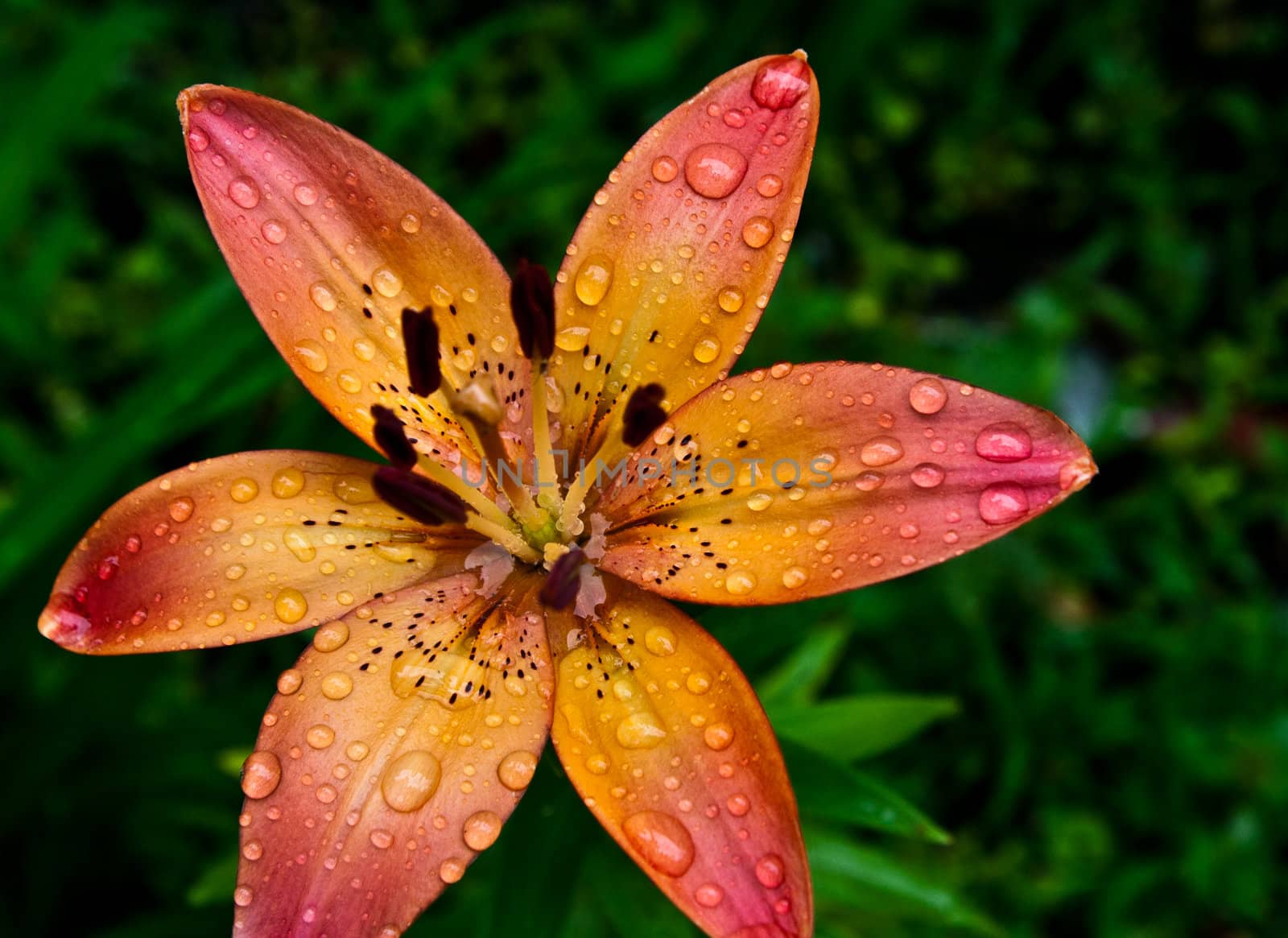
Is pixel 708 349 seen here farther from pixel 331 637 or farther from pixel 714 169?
pixel 331 637

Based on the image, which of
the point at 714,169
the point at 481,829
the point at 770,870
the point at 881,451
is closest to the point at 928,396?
the point at 881,451

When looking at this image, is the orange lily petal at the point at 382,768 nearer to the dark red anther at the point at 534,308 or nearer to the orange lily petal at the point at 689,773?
the orange lily petal at the point at 689,773

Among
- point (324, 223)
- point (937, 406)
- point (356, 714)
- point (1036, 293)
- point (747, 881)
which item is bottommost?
point (1036, 293)

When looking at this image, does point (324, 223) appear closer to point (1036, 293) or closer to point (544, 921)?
point (544, 921)

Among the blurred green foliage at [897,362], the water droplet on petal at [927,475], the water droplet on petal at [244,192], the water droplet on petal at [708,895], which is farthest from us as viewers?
the blurred green foliage at [897,362]

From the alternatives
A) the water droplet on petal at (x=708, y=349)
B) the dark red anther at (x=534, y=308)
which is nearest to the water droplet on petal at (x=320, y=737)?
the dark red anther at (x=534, y=308)

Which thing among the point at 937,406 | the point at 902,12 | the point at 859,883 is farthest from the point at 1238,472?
the point at 937,406
